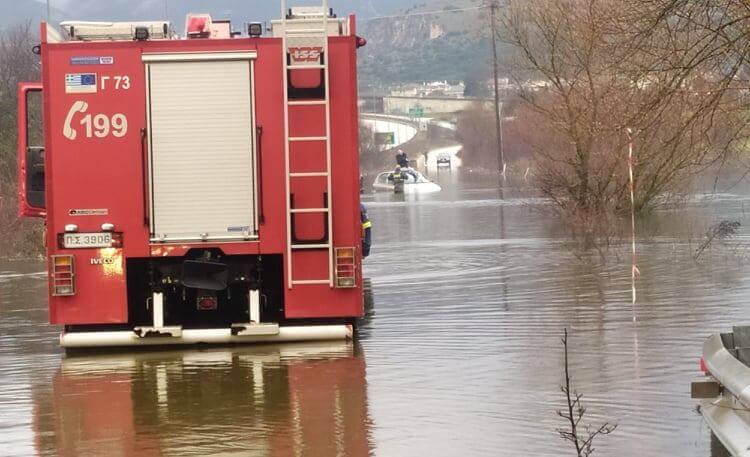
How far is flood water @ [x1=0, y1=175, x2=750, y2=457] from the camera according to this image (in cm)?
916

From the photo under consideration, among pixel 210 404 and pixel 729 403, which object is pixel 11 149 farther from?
pixel 729 403

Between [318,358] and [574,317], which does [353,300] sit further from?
[574,317]

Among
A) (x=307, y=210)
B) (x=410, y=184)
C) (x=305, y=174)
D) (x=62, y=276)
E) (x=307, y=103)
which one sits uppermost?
(x=307, y=103)

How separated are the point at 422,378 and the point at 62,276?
3.68m

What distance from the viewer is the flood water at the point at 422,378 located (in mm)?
9156

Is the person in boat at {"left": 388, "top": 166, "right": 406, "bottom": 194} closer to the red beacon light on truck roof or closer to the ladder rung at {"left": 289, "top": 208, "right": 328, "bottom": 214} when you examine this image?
the red beacon light on truck roof

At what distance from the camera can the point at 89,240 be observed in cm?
1295

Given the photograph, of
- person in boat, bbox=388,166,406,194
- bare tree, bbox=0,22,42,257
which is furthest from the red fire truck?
person in boat, bbox=388,166,406,194

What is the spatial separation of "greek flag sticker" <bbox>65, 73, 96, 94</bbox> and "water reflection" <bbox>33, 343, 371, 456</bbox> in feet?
8.23

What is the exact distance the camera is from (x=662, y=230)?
28.4 meters

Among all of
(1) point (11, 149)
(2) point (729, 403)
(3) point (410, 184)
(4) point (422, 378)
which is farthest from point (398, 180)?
(2) point (729, 403)

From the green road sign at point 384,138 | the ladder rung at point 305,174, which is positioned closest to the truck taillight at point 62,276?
the ladder rung at point 305,174

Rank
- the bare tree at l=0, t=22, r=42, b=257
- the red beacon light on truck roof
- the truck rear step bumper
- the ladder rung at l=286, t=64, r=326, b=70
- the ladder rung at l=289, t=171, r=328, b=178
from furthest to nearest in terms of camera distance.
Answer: the bare tree at l=0, t=22, r=42, b=257, the red beacon light on truck roof, the truck rear step bumper, the ladder rung at l=289, t=171, r=328, b=178, the ladder rung at l=286, t=64, r=326, b=70

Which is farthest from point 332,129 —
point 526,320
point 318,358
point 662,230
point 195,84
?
point 662,230
